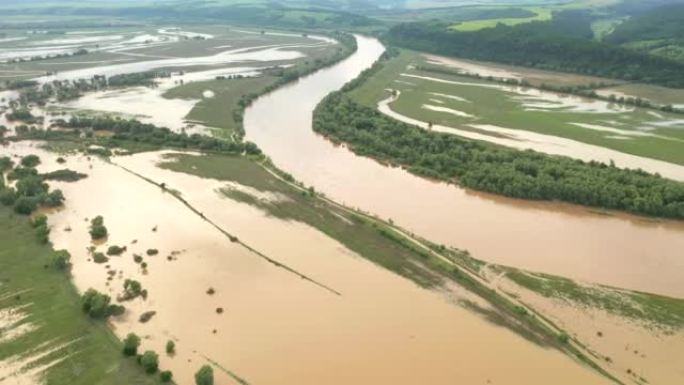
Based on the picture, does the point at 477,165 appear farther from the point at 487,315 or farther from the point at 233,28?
the point at 233,28

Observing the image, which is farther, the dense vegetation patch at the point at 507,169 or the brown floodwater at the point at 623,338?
the dense vegetation patch at the point at 507,169

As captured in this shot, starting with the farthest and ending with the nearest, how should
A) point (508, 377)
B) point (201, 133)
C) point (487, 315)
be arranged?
point (201, 133)
point (487, 315)
point (508, 377)

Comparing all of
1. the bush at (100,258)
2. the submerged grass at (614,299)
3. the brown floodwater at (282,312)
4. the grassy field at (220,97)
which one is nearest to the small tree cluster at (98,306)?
the brown floodwater at (282,312)

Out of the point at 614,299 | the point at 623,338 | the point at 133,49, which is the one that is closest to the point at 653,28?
the point at 614,299

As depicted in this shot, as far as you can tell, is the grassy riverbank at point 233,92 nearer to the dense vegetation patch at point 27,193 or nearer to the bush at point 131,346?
the dense vegetation patch at point 27,193

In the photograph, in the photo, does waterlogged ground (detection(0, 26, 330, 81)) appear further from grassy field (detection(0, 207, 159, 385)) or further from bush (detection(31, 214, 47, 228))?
grassy field (detection(0, 207, 159, 385))

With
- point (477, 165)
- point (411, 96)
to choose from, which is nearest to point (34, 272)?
point (477, 165)
